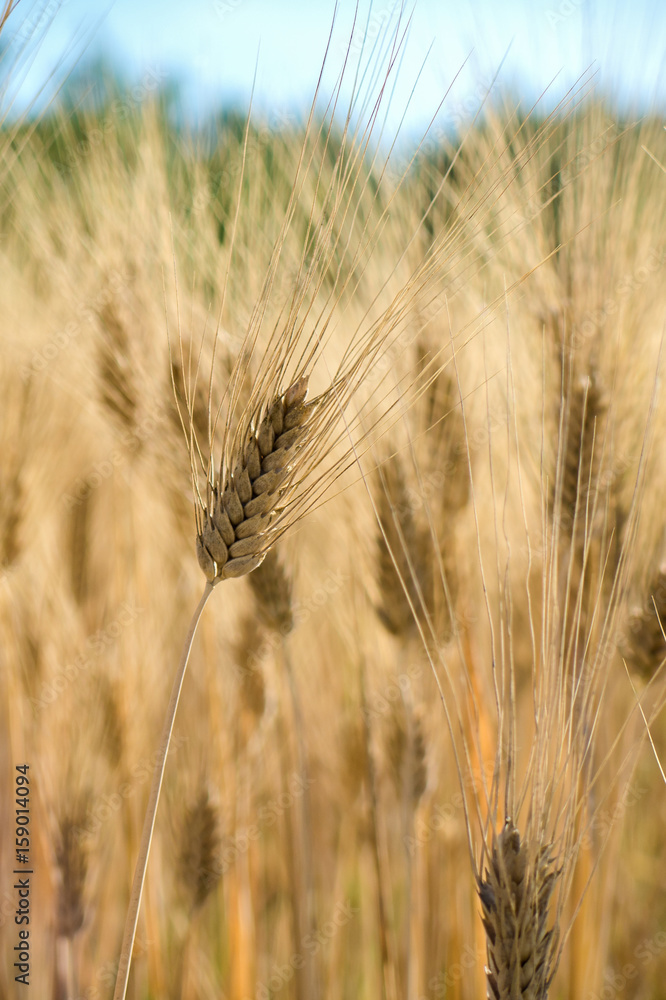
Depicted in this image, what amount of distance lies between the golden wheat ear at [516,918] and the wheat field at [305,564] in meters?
0.10

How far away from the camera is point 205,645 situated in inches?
34.7

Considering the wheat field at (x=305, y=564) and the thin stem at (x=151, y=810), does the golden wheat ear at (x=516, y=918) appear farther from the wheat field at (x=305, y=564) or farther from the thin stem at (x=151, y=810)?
the thin stem at (x=151, y=810)

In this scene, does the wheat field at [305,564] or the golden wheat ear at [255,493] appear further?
the wheat field at [305,564]

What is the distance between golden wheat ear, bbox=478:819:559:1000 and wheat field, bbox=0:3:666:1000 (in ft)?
0.31

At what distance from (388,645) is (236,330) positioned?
0.43 metres

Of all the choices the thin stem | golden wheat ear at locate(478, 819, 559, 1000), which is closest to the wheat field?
golden wheat ear at locate(478, 819, 559, 1000)

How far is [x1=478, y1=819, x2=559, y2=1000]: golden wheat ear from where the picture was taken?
1.52 ft

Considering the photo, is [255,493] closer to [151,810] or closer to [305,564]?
[151,810]

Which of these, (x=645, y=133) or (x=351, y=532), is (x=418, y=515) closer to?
(x=351, y=532)

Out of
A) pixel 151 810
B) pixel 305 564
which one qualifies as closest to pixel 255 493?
pixel 151 810

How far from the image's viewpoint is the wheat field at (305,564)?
73 centimetres

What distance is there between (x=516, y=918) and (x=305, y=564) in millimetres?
664

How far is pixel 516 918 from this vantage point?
1.52 feet

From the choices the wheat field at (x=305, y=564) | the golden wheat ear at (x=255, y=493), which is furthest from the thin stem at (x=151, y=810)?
the wheat field at (x=305, y=564)
